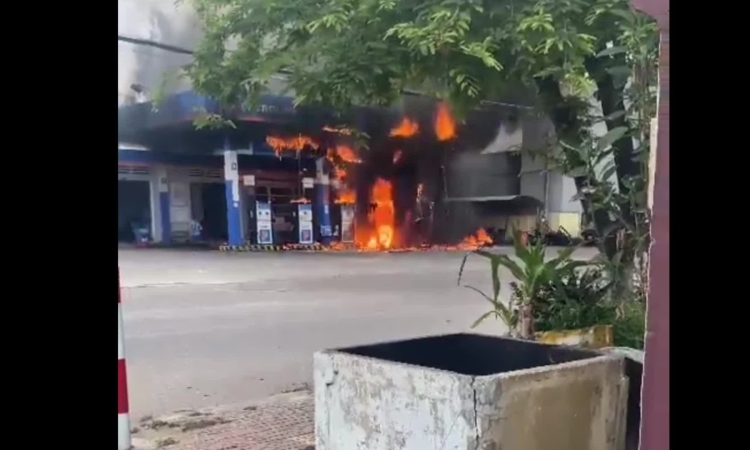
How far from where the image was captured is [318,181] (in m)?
15.7

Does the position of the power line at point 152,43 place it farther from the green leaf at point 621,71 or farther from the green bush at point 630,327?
the green bush at point 630,327

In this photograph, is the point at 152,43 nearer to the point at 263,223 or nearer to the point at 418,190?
the point at 263,223

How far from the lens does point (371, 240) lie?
654 inches

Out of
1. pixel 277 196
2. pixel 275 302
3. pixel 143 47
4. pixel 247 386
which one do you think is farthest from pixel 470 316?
pixel 277 196

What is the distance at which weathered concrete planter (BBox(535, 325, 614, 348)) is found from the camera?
3656 mm

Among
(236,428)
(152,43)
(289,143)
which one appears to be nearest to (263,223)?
(289,143)

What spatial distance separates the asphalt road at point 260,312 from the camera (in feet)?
19.0

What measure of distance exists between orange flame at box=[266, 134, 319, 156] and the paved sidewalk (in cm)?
1041

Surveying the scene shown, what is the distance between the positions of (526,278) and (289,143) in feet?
39.8

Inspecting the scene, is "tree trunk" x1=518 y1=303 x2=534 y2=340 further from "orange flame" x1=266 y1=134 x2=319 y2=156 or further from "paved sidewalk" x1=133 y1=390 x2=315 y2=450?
"orange flame" x1=266 y1=134 x2=319 y2=156

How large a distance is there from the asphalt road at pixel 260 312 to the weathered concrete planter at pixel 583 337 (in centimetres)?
99

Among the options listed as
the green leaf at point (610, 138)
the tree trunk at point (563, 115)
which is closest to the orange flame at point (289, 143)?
the tree trunk at point (563, 115)
